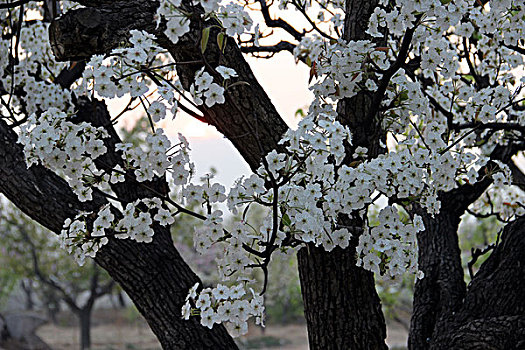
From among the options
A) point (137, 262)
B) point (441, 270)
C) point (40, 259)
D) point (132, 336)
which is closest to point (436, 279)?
point (441, 270)

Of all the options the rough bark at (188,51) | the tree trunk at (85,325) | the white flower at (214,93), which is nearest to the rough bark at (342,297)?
the rough bark at (188,51)

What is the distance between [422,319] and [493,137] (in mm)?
1061

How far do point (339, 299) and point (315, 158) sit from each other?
31.2 inches

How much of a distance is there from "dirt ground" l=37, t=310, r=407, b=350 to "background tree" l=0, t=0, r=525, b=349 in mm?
11236

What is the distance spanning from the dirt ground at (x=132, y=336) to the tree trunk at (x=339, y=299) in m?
11.5

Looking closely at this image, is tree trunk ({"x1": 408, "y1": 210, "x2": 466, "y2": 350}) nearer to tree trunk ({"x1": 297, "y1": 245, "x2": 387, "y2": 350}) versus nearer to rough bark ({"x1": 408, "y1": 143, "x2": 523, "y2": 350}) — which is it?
rough bark ({"x1": 408, "y1": 143, "x2": 523, "y2": 350})

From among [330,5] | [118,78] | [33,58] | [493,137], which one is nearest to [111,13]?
[118,78]

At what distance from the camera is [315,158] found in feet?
5.08

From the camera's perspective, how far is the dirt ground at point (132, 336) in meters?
14.4

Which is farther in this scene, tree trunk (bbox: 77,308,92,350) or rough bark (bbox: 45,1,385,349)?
tree trunk (bbox: 77,308,92,350)

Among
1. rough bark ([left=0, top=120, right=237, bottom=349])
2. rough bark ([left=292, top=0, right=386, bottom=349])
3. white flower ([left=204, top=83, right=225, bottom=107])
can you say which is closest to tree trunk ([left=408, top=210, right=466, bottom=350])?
rough bark ([left=292, top=0, right=386, bottom=349])

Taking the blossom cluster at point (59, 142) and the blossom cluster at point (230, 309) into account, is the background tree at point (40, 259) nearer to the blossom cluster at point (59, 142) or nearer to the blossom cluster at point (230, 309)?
the blossom cluster at point (59, 142)

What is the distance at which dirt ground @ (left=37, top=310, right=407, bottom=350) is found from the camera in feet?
47.2

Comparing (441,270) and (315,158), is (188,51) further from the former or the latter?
(441,270)
